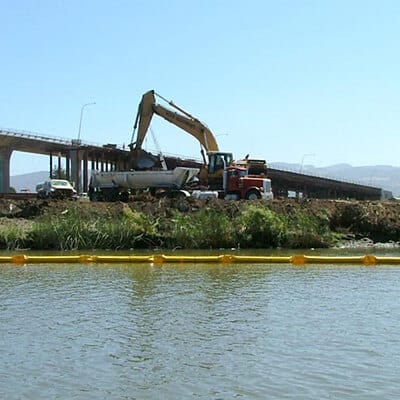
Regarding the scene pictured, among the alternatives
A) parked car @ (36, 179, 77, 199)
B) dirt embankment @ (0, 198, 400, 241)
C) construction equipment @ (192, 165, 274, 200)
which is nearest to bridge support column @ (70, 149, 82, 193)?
parked car @ (36, 179, 77, 199)

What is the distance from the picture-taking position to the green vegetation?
29.5 meters

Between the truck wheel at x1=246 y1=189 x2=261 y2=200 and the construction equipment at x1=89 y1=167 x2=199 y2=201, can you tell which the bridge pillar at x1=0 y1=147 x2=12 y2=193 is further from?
the truck wheel at x1=246 y1=189 x2=261 y2=200

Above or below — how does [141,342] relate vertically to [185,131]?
below

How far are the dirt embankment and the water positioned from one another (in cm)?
1589

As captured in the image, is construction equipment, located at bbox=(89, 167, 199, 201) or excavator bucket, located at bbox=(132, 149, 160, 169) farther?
excavator bucket, located at bbox=(132, 149, 160, 169)

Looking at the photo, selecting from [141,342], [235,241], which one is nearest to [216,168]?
[235,241]

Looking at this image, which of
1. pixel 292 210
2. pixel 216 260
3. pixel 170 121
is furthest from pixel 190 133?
pixel 216 260

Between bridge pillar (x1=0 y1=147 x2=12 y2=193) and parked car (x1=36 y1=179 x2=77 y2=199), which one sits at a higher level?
bridge pillar (x1=0 y1=147 x2=12 y2=193)

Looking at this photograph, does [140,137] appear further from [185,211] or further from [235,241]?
[235,241]

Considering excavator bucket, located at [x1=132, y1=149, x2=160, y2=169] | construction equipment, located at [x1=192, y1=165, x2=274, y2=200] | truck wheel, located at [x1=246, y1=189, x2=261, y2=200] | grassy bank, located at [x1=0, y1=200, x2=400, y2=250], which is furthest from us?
excavator bucket, located at [x1=132, y1=149, x2=160, y2=169]

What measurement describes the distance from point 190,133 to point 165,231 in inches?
649

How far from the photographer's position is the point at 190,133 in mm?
46406

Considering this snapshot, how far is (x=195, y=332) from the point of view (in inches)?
442

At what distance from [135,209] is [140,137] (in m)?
11.4
